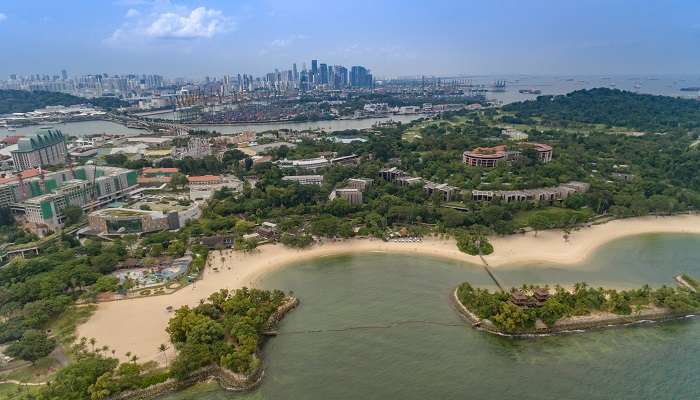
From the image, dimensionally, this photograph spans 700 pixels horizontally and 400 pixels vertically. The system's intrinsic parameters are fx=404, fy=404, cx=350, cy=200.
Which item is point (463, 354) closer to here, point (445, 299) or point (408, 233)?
point (445, 299)

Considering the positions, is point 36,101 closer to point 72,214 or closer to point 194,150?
point 194,150

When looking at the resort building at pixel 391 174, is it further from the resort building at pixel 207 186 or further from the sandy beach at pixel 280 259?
the sandy beach at pixel 280 259

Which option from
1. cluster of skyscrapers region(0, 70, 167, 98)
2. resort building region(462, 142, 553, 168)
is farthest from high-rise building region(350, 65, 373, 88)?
resort building region(462, 142, 553, 168)

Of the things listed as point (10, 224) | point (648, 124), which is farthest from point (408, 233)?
point (648, 124)

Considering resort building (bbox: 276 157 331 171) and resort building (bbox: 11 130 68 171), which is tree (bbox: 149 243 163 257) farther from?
resort building (bbox: 11 130 68 171)

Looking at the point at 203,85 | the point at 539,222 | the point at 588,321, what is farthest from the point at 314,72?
the point at 588,321

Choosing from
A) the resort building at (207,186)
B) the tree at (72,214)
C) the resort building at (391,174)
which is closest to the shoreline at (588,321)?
the resort building at (391,174)
